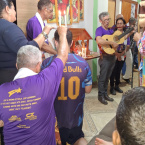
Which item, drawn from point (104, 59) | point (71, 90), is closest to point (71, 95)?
point (71, 90)

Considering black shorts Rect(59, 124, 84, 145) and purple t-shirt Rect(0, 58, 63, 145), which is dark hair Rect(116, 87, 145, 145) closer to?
purple t-shirt Rect(0, 58, 63, 145)

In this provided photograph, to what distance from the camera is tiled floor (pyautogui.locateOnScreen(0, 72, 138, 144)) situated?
2969mm

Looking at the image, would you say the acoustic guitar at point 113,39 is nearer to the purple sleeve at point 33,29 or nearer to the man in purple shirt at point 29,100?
the purple sleeve at point 33,29

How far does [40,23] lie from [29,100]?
1.71 metres

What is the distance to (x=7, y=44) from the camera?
179 centimetres

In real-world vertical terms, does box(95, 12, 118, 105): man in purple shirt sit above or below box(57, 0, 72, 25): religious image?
below

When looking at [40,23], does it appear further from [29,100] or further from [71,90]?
[29,100]

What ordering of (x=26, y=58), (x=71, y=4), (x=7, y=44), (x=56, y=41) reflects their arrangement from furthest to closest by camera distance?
(x=71, y=4)
(x=56, y=41)
(x=7, y=44)
(x=26, y=58)

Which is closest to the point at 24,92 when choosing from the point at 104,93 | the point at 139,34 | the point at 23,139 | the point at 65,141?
the point at 23,139

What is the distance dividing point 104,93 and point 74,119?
2.21 m

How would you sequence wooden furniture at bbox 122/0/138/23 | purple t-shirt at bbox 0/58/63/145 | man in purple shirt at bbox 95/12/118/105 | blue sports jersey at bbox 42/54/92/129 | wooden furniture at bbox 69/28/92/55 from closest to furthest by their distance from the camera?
purple t-shirt at bbox 0/58/63/145 < blue sports jersey at bbox 42/54/92/129 < man in purple shirt at bbox 95/12/118/105 < wooden furniture at bbox 69/28/92/55 < wooden furniture at bbox 122/0/138/23

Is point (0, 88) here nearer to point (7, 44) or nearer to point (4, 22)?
point (7, 44)

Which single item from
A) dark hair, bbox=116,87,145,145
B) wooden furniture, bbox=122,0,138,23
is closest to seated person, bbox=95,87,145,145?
dark hair, bbox=116,87,145,145

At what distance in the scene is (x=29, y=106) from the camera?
130 cm
